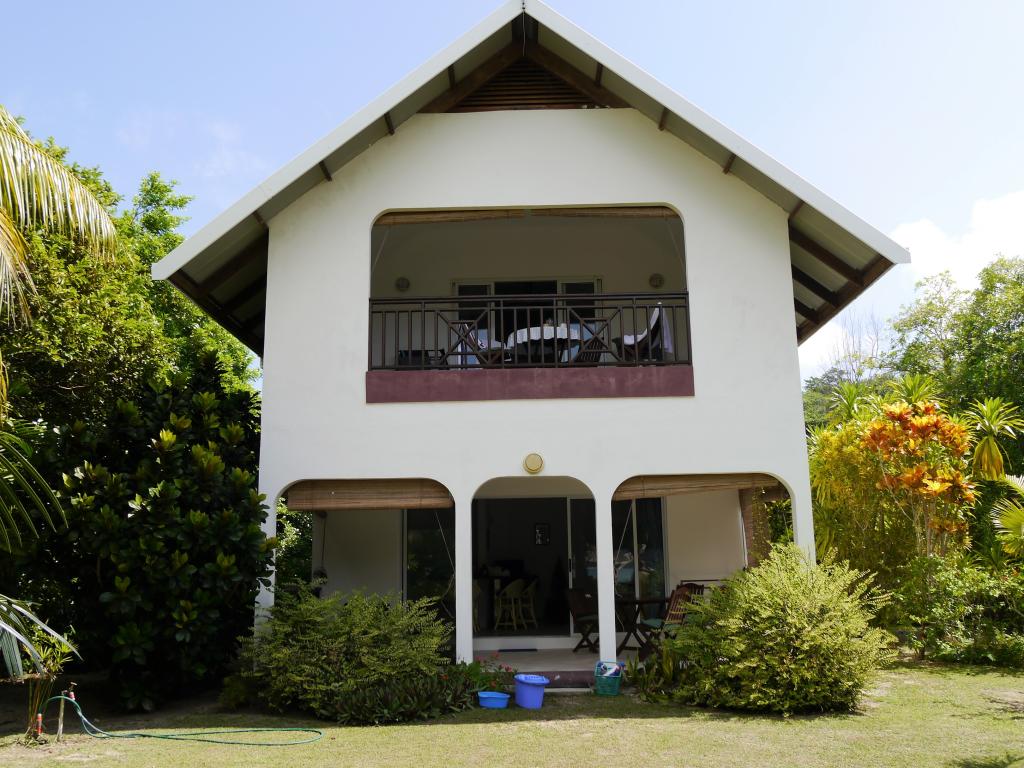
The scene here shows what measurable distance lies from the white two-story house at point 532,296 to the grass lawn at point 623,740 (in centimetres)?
165

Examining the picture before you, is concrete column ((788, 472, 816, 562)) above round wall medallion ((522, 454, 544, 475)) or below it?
below

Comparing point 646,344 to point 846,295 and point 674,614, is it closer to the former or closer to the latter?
point 846,295

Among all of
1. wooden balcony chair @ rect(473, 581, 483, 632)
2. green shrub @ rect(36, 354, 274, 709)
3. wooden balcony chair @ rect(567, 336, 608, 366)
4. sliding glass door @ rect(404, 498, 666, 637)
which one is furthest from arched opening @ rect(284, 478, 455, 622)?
wooden balcony chair @ rect(567, 336, 608, 366)

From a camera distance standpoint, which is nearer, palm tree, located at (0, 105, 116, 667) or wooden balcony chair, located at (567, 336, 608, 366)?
palm tree, located at (0, 105, 116, 667)

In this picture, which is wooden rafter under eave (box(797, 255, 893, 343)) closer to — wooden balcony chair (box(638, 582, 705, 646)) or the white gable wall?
the white gable wall

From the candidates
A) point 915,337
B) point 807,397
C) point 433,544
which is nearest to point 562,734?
point 433,544

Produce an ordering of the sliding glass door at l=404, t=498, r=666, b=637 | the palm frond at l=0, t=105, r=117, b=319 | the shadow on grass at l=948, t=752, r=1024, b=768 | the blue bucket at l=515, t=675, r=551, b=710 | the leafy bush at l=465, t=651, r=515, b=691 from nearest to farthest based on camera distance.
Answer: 1. the shadow on grass at l=948, t=752, r=1024, b=768
2. the palm frond at l=0, t=105, r=117, b=319
3. the blue bucket at l=515, t=675, r=551, b=710
4. the leafy bush at l=465, t=651, r=515, b=691
5. the sliding glass door at l=404, t=498, r=666, b=637

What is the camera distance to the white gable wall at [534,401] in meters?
9.93

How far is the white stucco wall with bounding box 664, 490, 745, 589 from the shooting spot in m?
12.6

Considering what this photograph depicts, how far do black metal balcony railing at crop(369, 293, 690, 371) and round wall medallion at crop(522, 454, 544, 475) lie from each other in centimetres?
111

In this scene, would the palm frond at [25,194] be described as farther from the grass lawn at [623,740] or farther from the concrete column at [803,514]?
the concrete column at [803,514]

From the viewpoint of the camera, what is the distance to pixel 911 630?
441 inches

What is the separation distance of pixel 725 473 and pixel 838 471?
4208 millimetres

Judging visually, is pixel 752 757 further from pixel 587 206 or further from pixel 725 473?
pixel 587 206
